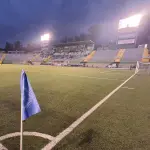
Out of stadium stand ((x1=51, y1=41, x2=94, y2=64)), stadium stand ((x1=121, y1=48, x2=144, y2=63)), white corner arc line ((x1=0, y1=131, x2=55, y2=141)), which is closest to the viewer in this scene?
white corner arc line ((x1=0, y1=131, x2=55, y2=141))

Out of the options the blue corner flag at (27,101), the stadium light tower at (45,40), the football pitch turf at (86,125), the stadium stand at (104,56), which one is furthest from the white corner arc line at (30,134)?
the stadium light tower at (45,40)

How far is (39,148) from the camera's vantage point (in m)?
3.06

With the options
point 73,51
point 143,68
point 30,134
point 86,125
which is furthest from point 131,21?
point 30,134

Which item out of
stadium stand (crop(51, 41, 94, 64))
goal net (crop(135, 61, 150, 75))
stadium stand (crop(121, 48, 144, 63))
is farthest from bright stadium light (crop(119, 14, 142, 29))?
goal net (crop(135, 61, 150, 75))

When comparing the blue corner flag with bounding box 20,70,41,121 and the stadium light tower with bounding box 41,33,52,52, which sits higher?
the stadium light tower with bounding box 41,33,52,52

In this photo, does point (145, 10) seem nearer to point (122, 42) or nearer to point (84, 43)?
point (122, 42)

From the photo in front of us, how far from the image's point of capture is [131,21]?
155 ft

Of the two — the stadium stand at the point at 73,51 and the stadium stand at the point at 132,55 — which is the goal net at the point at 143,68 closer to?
the stadium stand at the point at 132,55

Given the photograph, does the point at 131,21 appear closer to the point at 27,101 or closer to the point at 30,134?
the point at 30,134

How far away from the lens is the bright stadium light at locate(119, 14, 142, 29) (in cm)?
4575

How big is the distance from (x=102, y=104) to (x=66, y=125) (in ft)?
8.41

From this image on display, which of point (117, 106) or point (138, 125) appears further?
point (117, 106)

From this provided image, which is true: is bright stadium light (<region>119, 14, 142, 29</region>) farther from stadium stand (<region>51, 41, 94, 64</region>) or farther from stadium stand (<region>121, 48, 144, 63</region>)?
stadium stand (<region>51, 41, 94, 64</region>)

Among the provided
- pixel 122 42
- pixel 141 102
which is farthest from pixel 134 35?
pixel 141 102
